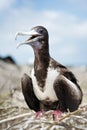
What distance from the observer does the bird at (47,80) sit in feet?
25.4

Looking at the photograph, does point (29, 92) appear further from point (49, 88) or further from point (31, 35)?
point (31, 35)

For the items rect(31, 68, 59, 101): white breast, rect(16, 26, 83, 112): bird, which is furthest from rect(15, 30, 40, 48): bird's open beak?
rect(31, 68, 59, 101): white breast

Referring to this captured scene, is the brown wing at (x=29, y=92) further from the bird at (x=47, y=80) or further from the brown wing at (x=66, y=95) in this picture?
the brown wing at (x=66, y=95)

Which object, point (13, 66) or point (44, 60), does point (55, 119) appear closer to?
point (44, 60)

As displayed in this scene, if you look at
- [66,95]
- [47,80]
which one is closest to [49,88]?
[47,80]

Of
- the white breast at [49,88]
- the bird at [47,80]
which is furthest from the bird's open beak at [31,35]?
the white breast at [49,88]

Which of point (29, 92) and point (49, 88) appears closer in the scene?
point (49, 88)

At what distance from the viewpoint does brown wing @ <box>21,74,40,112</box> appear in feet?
26.3

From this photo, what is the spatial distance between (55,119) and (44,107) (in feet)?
0.55

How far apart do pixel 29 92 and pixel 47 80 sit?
14.6 inches

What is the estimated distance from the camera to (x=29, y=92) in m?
8.07

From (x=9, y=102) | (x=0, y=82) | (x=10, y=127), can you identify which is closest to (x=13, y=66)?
(x=0, y=82)

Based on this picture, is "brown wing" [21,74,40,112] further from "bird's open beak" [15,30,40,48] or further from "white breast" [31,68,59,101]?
"bird's open beak" [15,30,40,48]

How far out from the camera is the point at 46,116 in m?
8.22
